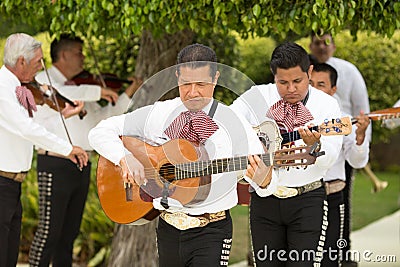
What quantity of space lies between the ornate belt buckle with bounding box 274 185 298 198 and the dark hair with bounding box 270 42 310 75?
0.65 meters

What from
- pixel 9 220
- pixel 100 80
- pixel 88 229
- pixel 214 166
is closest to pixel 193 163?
pixel 214 166

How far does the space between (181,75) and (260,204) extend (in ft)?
3.15

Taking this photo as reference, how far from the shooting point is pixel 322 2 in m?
4.92

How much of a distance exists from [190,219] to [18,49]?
1848 mm

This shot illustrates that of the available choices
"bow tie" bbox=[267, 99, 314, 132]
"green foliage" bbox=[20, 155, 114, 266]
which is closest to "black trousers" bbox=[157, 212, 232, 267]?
"bow tie" bbox=[267, 99, 314, 132]

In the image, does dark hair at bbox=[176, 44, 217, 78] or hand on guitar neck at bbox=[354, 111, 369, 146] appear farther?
hand on guitar neck at bbox=[354, 111, 369, 146]

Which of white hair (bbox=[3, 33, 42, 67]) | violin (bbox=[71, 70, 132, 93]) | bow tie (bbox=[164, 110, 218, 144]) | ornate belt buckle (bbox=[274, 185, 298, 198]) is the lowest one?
ornate belt buckle (bbox=[274, 185, 298, 198])

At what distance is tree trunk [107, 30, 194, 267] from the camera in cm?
660

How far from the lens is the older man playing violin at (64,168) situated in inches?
242

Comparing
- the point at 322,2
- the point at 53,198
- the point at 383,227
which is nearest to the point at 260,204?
the point at 322,2

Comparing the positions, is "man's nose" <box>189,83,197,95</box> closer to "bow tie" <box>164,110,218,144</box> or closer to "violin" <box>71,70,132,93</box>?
"bow tie" <box>164,110,218,144</box>

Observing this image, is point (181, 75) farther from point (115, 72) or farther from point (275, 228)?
point (115, 72)

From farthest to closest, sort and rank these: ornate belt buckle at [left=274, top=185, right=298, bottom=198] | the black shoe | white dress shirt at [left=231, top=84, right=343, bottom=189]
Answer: the black shoe → ornate belt buckle at [left=274, top=185, right=298, bottom=198] → white dress shirt at [left=231, top=84, right=343, bottom=189]

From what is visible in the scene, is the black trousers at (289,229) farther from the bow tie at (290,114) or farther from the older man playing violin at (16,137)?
the older man playing violin at (16,137)
